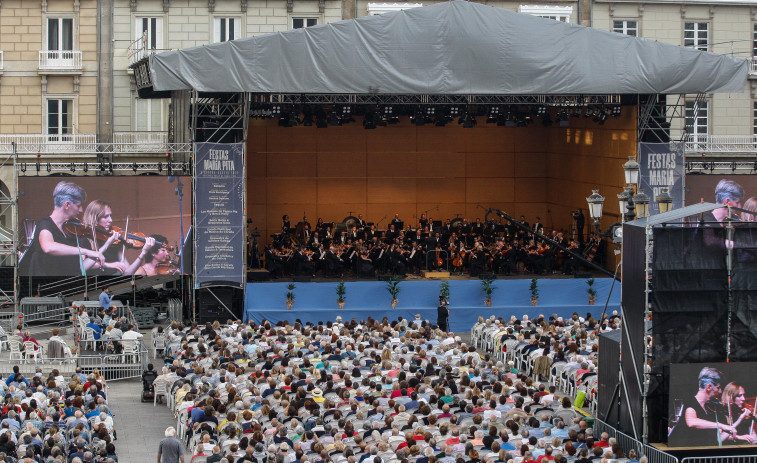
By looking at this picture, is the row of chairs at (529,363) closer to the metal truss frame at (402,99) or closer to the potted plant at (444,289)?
the potted plant at (444,289)

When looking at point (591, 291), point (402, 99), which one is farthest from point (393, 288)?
point (591, 291)

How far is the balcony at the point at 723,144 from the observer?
45.2m

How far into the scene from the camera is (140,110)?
141 feet

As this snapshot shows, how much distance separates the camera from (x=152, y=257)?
3600 centimetres

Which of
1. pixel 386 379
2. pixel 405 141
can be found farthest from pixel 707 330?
pixel 405 141

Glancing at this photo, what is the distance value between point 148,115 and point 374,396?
22.6 meters

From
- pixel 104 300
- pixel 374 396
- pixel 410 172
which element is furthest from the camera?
pixel 410 172

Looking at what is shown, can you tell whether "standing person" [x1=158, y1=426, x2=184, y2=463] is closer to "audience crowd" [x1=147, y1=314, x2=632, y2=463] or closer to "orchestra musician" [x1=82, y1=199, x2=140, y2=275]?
"audience crowd" [x1=147, y1=314, x2=632, y2=463]

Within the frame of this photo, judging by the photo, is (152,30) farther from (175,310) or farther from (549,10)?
(549,10)

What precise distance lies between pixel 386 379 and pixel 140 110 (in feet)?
70.9

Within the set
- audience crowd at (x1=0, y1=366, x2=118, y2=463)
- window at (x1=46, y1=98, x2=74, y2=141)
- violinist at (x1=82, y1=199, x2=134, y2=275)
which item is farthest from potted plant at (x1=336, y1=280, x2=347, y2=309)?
window at (x1=46, y1=98, x2=74, y2=141)

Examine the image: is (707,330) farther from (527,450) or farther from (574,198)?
(574,198)

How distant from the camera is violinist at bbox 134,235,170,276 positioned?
1414 inches

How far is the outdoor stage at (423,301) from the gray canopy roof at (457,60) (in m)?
5.87
